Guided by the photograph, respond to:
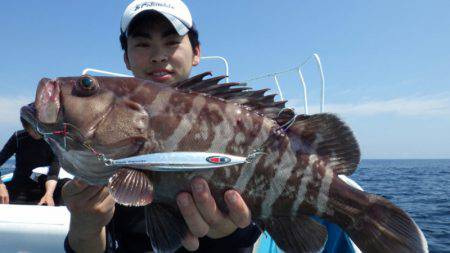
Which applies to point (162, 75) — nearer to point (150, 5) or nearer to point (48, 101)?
point (150, 5)

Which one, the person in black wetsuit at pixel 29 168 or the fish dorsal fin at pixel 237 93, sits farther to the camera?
the person in black wetsuit at pixel 29 168

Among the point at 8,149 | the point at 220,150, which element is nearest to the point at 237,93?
the point at 220,150

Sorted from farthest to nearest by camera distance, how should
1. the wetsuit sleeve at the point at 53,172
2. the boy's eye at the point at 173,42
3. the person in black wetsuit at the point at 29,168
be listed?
the person in black wetsuit at the point at 29,168, the wetsuit sleeve at the point at 53,172, the boy's eye at the point at 173,42

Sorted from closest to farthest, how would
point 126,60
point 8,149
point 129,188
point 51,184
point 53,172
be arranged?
point 129,188, point 126,60, point 51,184, point 53,172, point 8,149

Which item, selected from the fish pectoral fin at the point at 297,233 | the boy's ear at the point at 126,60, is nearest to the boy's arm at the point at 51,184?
the boy's ear at the point at 126,60

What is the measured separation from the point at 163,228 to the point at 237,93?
42.1 inches

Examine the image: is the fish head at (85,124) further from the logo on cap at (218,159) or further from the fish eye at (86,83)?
the logo on cap at (218,159)

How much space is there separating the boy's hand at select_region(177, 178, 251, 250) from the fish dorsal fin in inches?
24.7

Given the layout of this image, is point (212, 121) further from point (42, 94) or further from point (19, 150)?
point (19, 150)

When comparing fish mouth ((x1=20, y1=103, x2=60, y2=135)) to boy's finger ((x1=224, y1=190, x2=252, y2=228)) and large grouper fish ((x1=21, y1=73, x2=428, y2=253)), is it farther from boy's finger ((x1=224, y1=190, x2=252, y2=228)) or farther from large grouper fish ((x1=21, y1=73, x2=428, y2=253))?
boy's finger ((x1=224, y1=190, x2=252, y2=228))

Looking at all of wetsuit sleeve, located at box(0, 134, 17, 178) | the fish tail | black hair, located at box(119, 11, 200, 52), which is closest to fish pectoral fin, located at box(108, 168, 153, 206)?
the fish tail

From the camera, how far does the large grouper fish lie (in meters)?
2.09

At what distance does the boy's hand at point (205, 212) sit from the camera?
2.19 metres

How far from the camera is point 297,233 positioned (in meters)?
2.39
